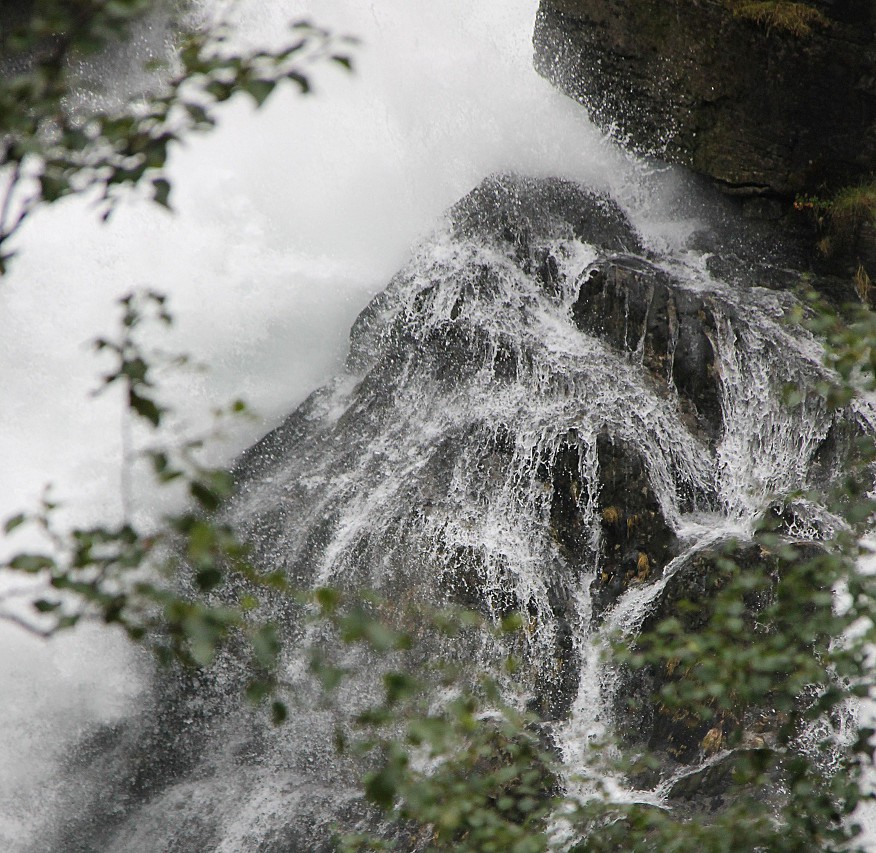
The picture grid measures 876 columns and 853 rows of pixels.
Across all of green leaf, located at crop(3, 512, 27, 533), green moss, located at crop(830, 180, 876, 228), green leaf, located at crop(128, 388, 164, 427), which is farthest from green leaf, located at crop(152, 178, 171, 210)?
green moss, located at crop(830, 180, 876, 228)

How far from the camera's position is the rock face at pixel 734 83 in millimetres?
7609

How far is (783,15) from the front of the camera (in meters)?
7.52

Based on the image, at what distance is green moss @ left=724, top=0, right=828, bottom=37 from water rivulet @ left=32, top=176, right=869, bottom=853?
2006 mm

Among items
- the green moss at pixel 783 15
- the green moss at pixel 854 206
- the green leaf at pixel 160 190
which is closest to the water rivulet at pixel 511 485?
the green moss at pixel 854 206

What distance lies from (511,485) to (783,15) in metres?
4.50

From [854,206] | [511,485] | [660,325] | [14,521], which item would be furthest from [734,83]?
[14,521]

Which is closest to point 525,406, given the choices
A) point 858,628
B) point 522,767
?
point 858,628

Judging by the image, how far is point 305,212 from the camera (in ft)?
30.5

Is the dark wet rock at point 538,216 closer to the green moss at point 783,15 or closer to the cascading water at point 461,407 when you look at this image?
the cascading water at point 461,407

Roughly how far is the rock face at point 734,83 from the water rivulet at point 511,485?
3.64 feet

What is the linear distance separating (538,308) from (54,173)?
19.6 feet

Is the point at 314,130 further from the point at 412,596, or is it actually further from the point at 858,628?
the point at 858,628

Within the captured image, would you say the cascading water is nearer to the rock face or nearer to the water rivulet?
the water rivulet

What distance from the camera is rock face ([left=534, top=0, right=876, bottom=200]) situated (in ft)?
25.0
